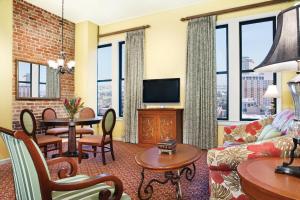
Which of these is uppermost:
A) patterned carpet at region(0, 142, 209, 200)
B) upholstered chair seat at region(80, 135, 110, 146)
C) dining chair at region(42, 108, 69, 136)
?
dining chair at region(42, 108, 69, 136)

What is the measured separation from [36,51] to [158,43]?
9.45 feet

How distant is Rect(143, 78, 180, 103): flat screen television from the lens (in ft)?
16.3

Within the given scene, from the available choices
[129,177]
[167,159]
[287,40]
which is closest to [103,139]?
[129,177]

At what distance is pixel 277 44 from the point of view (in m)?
1.07

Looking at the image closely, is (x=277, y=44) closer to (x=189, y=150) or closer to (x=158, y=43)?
(x=189, y=150)

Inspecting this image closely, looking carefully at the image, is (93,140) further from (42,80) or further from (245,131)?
(245,131)

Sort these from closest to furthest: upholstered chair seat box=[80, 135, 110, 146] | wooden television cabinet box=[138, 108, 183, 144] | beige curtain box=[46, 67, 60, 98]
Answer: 1. upholstered chair seat box=[80, 135, 110, 146]
2. wooden television cabinet box=[138, 108, 183, 144]
3. beige curtain box=[46, 67, 60, 98]

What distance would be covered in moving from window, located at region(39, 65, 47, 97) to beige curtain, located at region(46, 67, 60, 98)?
0.25 ft

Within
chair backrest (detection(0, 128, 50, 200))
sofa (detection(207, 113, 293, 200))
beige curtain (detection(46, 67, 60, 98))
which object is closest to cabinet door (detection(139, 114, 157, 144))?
beige curtain (detection(46, 67, 60, 98))

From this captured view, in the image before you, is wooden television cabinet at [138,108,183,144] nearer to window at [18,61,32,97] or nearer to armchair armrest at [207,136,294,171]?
window at [18,61,32,97]

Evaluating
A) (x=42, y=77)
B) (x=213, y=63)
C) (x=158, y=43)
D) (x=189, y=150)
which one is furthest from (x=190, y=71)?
(x=42, y=77)

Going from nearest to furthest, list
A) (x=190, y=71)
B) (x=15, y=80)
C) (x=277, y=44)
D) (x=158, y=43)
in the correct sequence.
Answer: (x=277, y=44), (x=15, y=80), (x=190, y=71), (x=158, y=43)

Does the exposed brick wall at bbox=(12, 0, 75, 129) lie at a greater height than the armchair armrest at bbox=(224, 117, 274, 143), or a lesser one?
greater

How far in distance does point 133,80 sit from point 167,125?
1574 millimetres
